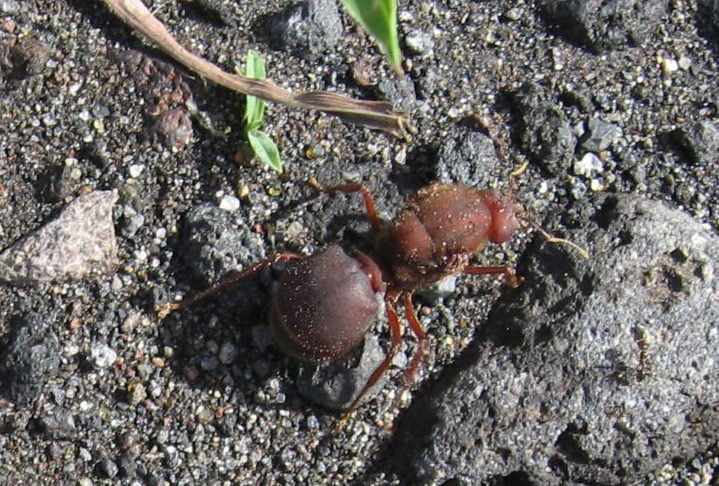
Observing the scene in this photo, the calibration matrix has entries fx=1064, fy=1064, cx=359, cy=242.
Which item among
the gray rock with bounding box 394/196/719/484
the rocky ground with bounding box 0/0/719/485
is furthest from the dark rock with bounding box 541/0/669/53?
the gray rock with bounding box 394/196/719/484

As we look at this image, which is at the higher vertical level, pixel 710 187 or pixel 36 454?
pixel 710 187

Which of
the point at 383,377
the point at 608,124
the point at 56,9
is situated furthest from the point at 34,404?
the point at 608,124

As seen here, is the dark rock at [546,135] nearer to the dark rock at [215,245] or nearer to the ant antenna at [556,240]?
the ant antenna at [556,240]

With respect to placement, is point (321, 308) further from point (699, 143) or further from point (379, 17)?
point (699, 143)

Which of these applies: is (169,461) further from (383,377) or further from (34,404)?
(383,377)

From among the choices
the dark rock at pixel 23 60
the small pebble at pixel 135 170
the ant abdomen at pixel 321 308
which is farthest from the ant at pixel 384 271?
the dark rock at pixel 23 60

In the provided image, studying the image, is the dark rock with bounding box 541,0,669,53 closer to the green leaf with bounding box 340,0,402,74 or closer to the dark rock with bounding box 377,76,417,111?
the dark rock with bounding box 377,76,417,111
